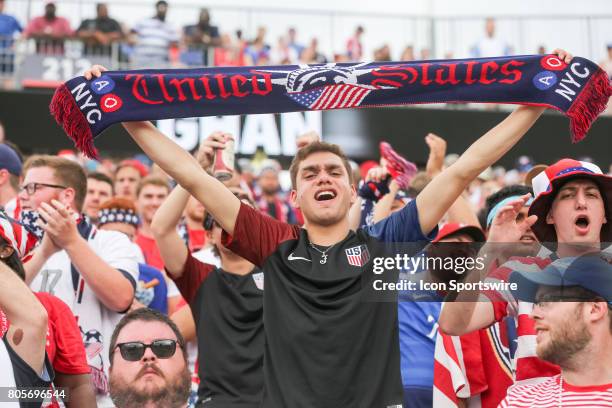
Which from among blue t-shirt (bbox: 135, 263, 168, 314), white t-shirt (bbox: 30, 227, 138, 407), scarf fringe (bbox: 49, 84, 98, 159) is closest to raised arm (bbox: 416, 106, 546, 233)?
scarf fringe (bbox: 49, 84, 98, 159)

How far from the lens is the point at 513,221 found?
4035 mm

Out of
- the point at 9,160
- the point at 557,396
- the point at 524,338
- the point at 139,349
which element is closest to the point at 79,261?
the point at 139,349

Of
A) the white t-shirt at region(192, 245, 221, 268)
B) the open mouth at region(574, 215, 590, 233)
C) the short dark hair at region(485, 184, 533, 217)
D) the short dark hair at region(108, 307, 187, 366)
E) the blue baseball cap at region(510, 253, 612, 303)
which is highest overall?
the short dark hair at region(485, 184, 533, 217)

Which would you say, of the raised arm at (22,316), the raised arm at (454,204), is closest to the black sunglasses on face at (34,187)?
the raised arm at (22,316)

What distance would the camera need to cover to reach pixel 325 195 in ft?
14.2

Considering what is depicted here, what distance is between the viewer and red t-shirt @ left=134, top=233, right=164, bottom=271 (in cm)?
736

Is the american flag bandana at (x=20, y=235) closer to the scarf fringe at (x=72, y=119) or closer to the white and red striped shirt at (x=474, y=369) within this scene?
the scarf fringe at (x=72, y=119)

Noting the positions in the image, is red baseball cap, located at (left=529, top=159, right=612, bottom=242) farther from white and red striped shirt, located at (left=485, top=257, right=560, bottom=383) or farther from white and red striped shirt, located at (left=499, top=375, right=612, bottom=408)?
white and red striped shirt, located at (left=499, top=375, right=612, bottom=408)

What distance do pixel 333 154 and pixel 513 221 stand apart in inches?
36.9

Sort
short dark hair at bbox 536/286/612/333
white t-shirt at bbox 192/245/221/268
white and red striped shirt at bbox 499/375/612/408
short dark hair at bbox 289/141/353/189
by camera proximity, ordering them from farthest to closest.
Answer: white t-shirt at bbox 192/245/221/268 < short dark hair at bbox 289/141/353/189 < short dark hair at bbox 536/286/612/333 < white and red striped shirt at bbox 499/375/612/408

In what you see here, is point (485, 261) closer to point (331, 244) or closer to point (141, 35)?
point (331, 244)

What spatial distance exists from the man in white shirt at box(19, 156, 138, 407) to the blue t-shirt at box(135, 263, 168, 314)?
514 millimetres

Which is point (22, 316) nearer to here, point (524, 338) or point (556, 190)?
point (524, 338)

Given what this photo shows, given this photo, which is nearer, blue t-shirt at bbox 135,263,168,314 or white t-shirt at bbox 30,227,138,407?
white t-shirt at bbox 30,227,138,407
